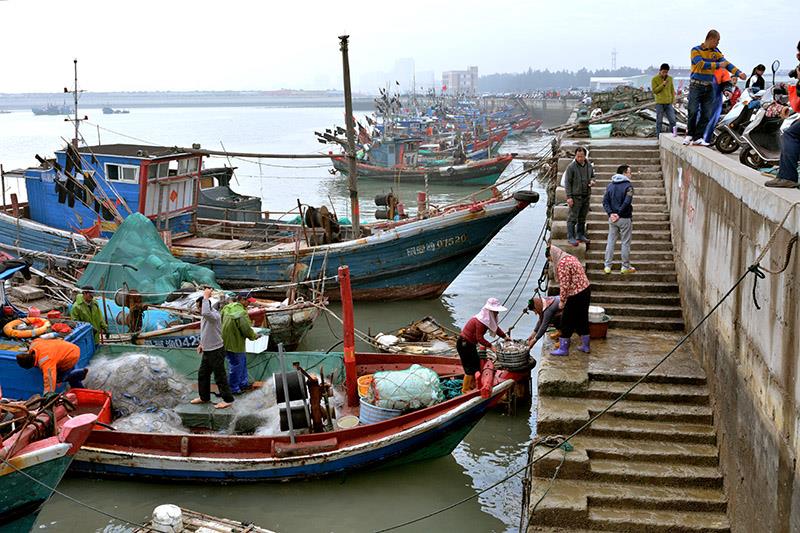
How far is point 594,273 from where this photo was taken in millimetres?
10289

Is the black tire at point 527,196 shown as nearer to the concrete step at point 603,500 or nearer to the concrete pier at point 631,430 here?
the concrete pier at point 631,430

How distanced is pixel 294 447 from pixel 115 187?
1068 centimetres

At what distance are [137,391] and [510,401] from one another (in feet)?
16.4

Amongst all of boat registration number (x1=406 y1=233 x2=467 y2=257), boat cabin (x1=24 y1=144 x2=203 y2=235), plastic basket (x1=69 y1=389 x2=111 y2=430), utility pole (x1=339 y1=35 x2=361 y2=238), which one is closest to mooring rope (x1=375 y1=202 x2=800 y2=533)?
plastic basket (x1=69 y1=389 x2=111 y2=430)

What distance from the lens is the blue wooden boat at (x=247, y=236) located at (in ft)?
54.2

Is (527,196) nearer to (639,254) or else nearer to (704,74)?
(639,254)

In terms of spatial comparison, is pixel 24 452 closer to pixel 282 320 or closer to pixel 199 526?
pixel 199 526

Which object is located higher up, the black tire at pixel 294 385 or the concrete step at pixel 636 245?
the concrete step at pixel 636 245

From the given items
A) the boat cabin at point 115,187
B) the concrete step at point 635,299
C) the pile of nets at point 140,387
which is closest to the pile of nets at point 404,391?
the concrete step at point 635,299

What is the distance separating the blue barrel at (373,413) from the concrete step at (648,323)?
2.89 m

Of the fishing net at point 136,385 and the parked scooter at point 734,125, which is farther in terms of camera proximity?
the fishing net at point 136,385

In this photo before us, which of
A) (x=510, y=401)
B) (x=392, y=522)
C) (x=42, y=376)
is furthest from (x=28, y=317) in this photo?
(x=510, y=401)

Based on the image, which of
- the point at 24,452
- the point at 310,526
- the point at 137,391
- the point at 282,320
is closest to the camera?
the point at 24,452

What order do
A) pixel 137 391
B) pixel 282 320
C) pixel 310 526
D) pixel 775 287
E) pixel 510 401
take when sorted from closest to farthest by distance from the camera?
pixel 775 287, pixel 310 526, pixel 137 391, pixel 510 401, pixel 282 320
